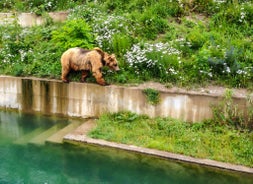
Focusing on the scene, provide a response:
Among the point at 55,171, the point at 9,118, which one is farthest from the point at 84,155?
the point at 9,118

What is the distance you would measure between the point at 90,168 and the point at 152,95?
7.30 ft

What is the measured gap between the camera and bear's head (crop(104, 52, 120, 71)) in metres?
8.91

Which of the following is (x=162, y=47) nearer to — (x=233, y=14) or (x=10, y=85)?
(x=233, y=14)

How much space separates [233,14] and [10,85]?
6.65 metres

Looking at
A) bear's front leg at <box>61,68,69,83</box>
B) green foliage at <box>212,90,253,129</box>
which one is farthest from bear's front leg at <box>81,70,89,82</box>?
green foliage at <box>212,90,253,129</box>

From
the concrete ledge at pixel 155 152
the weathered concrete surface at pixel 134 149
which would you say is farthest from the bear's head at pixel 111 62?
the concrete ledge at pixel 155 152

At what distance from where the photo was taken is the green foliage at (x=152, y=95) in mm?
8312

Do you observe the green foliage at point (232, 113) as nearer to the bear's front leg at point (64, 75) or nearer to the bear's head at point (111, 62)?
the bear's head at point (111, 62)

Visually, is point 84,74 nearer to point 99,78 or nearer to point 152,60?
point 99,78

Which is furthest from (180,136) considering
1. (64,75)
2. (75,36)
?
(75,36)

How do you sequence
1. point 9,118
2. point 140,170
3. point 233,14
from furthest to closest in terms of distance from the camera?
1. point 233,14
2. point 9,118
3. point 140,170

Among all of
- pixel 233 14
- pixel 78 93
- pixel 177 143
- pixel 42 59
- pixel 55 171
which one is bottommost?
pixel 55 171

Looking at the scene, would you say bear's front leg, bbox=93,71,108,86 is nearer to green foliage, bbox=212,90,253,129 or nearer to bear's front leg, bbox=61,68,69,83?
bear's front leg, bbox=61,68,69,83

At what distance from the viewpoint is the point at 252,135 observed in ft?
24.1
